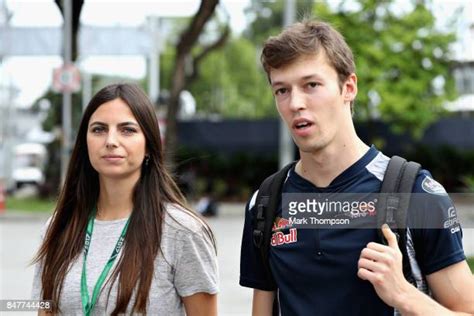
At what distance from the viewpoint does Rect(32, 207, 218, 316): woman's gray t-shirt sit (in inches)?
93.3

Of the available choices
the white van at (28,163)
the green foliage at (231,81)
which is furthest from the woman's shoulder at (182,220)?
the green foliage at (231,81)

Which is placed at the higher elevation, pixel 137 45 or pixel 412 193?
pixel 137 45

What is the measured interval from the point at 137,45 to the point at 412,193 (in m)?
4.99

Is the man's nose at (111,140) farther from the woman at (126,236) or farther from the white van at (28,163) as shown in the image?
the white van at (28,163)

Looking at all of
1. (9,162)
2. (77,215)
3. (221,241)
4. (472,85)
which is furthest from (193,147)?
(77,215)

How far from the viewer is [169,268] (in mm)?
2406

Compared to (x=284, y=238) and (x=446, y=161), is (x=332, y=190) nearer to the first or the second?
(x=284, y=238)

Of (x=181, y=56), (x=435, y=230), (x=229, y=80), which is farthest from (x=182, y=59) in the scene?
(x=229, y=80)

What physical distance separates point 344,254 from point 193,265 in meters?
0.63

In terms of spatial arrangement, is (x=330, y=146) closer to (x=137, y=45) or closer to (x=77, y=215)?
(x=77, y=215)

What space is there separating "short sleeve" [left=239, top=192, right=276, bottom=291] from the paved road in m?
0.84

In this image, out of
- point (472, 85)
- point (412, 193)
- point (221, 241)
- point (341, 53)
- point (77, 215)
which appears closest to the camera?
point (412, 193)

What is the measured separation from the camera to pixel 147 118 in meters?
2.50

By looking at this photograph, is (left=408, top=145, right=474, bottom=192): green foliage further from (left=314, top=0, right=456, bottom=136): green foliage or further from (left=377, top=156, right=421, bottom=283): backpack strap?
(left=377, top=156, right=421, bottom=283): backpack strap
